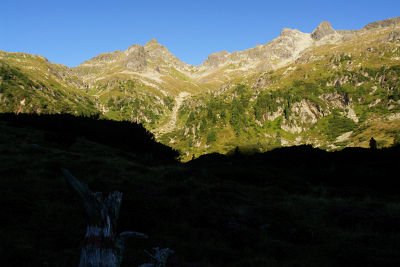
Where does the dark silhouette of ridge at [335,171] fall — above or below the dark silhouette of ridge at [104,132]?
below

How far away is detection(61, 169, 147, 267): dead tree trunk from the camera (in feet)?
14.6

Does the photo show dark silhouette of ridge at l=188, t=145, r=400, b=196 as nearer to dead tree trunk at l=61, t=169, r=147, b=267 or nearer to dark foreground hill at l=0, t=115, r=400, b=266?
dark foreground hill at l=0, t=115, r=400, b=266

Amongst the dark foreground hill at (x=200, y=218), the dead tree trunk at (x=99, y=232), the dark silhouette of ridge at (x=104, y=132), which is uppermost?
the dark silhouette of ridge at (x=104, y=132)

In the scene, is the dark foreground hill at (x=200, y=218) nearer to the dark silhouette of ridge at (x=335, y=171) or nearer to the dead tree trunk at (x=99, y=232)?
the dark silhouette of ridge at (x=335, y=171)

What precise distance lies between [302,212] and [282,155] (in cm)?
3487

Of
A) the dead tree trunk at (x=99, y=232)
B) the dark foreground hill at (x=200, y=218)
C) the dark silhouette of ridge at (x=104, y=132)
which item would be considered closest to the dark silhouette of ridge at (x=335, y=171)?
the dark foreground hill at (x=200, y=218)

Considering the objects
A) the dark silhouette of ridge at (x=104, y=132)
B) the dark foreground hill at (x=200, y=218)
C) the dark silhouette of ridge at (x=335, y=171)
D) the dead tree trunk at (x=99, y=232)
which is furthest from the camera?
the dark silhouette of ridge at (x=104, y=132)

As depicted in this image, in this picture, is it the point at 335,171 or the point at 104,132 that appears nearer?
the point at 335,171

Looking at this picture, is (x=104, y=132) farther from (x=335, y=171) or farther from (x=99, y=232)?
(x=99, y=232)

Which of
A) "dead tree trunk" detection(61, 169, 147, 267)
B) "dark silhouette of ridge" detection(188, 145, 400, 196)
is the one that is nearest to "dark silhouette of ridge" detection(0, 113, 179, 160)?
"dark silhouette of ridge" detection(188, 145, 400, 196)

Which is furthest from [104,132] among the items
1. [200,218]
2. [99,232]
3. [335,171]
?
[99,232]

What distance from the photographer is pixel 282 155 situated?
5119cm

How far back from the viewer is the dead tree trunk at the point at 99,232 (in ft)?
14.6

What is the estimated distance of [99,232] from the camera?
15.1 ft
